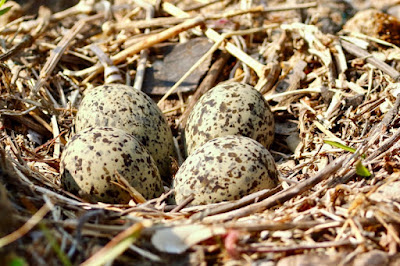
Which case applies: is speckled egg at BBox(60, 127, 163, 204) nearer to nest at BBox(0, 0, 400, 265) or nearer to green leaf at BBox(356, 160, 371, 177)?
nest at BBox(0, 0, 400, 265)

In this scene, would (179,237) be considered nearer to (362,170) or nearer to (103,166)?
(103,166)

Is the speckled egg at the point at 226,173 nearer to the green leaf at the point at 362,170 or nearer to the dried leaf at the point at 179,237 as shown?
the green leaf at the point at 362,170

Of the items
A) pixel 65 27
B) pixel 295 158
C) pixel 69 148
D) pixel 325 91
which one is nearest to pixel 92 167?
pixel 69 148

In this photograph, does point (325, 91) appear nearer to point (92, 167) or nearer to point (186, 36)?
point (186, 36)

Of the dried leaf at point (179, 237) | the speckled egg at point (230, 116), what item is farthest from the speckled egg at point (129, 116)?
the dried leaf at point (179, 237)

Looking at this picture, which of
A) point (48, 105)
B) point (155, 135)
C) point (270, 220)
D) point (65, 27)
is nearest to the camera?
point (270, 220)

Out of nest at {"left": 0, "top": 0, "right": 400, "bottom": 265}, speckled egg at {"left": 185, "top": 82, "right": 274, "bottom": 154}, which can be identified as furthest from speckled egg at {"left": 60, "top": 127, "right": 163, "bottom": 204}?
speckled egg at {"left": 185, "top": 82, "right": 274, "bottom": 154}
